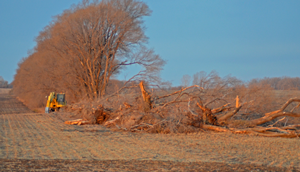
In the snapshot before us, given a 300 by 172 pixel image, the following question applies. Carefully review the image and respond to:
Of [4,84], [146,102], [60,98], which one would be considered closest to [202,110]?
[146,102]

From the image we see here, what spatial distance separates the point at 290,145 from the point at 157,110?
19.4 ft

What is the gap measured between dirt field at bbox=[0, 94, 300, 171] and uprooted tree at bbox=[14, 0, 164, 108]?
51.6 feet

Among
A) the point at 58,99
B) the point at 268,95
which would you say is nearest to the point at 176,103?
the point at 268,95

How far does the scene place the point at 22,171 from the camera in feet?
19.5

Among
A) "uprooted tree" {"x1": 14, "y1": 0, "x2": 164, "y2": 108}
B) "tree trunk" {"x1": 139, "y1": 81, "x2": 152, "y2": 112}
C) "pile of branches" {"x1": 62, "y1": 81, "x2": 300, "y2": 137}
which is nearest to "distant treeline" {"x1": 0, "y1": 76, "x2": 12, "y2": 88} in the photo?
"uprooted tree" {"x1": 14, "y1": 0, "x2": 164, "y2": 108}

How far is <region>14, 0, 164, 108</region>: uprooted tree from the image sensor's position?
27.0 metres

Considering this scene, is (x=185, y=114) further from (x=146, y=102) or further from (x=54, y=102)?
(x=54, y=102)

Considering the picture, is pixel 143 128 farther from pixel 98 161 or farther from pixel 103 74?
pixel 103 74

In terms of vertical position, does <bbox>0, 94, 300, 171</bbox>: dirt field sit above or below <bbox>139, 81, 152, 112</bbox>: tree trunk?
below

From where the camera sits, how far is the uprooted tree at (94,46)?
27.0 m

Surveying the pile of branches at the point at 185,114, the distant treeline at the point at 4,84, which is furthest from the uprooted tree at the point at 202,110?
the distant treeline at the point at 4,84

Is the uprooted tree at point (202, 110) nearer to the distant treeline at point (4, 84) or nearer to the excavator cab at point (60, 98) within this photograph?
the excavator cab at point (60, 98)

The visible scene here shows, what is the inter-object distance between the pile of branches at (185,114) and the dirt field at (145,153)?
2.99 feet

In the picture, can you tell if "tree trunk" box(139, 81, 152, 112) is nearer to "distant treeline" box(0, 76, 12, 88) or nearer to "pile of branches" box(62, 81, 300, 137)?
"pile of branches" box(62, 81, 300, 137)
